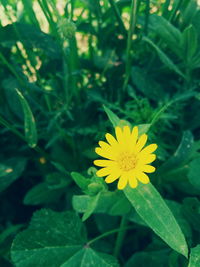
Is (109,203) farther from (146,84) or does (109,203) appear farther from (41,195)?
(146,84)

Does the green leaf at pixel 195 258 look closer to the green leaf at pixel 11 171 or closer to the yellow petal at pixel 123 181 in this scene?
the yellow petal at pixel 123 181

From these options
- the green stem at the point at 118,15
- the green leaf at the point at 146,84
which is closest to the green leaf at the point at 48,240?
the green leaf at the point at 146,84

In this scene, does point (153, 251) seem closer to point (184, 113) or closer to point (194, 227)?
point (194, 227)

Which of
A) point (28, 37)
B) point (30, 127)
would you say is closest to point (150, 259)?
point (30, 127)

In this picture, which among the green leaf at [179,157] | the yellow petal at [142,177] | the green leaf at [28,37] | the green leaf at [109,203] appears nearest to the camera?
the yellow petal at [142,177]

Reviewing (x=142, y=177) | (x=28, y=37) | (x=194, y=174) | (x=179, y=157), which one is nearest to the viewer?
(x=142, y=177)

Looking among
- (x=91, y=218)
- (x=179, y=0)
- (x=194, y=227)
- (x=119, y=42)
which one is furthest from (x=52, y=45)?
(x=194, y=227)

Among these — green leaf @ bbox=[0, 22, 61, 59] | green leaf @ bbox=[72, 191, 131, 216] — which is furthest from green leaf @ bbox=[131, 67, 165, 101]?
green leaf @ bbox=[72, 191, 131, 216]
